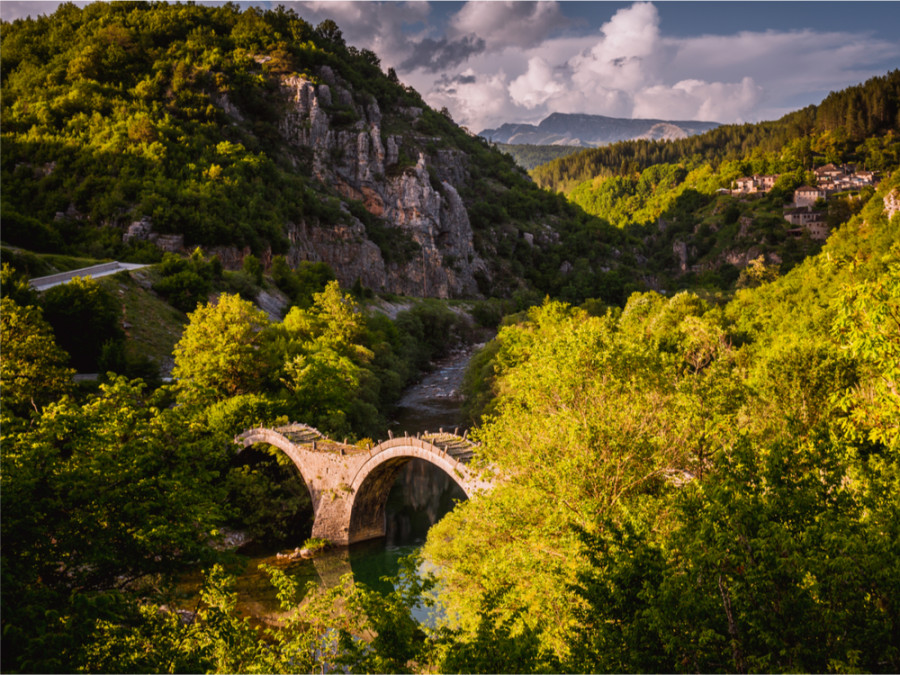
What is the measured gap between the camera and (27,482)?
9.73 m

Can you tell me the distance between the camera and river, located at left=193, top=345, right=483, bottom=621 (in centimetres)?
2427

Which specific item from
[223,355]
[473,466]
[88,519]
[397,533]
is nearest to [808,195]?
[397,533]

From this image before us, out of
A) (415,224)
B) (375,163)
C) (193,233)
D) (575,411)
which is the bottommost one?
(575,411)

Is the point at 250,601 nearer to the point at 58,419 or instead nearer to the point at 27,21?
the point at 58,419

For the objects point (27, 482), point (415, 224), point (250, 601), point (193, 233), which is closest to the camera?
point (27, 482)

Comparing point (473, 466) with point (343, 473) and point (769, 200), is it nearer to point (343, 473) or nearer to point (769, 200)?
point (343, 473)

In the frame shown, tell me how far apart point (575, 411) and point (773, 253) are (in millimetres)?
105807

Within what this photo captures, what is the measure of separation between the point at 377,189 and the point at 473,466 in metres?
99.8

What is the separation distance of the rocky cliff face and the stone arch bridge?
6237 centimetres

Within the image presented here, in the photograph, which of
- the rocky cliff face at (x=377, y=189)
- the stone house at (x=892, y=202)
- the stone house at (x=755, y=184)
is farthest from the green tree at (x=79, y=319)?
the stone house at (x=755, y=184)

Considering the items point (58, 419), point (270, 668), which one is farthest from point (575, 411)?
point (58, 419)

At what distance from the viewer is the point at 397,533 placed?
31172 millimetres

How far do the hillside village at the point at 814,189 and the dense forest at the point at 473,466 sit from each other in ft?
132

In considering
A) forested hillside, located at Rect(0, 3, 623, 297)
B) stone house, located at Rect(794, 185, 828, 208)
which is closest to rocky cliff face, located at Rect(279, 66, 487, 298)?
forested hillside, located at Rect(0, 3, 623, 297)
